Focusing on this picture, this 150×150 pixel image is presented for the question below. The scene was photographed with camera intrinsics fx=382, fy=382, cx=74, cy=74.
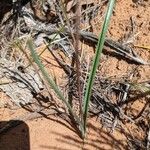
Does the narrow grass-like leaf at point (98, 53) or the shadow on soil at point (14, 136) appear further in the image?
the shadow on soil at point (14, 136)

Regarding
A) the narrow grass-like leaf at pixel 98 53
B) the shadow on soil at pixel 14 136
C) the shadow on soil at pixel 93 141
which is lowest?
the shadow on soil at pixel 93 141

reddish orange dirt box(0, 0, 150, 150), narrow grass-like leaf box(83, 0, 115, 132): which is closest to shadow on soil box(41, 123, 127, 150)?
reddish orange dirt box(0, 0, 150, 150)

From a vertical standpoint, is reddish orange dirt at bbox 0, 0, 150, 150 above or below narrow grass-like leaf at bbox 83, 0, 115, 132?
below

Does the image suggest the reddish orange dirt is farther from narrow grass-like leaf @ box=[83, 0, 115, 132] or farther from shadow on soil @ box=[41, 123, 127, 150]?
narrow grass-like leaf @ box=[83, 0, 115, 132]

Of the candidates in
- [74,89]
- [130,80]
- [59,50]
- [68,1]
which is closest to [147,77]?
[130,80]

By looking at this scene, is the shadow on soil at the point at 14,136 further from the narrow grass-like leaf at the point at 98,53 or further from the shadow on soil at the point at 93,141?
the narrow grass-like leaf at the point at 98,53

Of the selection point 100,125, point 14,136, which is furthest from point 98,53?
point 14,136

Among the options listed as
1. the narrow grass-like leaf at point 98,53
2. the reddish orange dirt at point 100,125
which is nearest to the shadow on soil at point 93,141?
the reddish orange dirt at point 100,125

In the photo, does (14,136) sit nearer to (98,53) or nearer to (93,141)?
(93,141)

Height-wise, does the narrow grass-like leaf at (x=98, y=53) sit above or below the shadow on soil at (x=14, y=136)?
above
